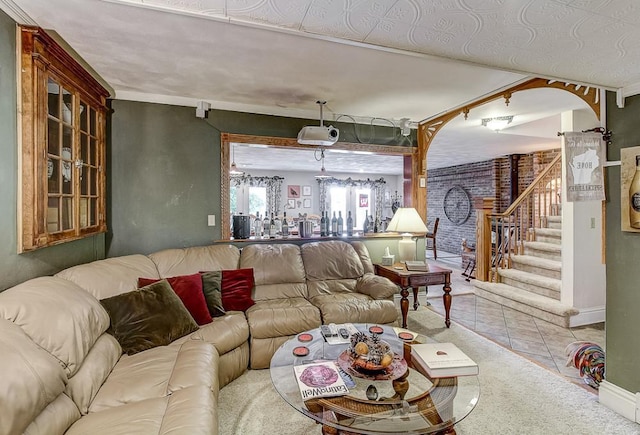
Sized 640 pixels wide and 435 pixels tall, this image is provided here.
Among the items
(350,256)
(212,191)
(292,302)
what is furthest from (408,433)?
(212,191)

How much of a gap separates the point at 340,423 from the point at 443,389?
58 centimetres

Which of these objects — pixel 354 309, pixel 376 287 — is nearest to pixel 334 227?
pixel 376 287

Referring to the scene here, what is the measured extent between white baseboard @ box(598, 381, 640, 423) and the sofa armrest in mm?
1612

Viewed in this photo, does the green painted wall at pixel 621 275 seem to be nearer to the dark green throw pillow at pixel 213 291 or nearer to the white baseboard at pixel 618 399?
the white baseboard at pixel 618 399

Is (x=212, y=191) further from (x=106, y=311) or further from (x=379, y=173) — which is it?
(x=379, y=173)

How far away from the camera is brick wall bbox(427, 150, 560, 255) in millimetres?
7016

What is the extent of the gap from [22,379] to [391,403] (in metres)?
1.48

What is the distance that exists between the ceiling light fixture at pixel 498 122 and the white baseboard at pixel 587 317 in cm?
239

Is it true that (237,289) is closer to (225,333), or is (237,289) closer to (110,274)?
(225,333)

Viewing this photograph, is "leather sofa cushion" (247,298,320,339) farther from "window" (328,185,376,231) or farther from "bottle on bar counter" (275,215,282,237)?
"window" (328,185,376,231)

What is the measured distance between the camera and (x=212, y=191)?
3607 millimetres

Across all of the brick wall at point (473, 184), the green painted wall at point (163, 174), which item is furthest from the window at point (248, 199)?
the green painted wall at point (163, 174)

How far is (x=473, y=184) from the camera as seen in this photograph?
8227 millimetres

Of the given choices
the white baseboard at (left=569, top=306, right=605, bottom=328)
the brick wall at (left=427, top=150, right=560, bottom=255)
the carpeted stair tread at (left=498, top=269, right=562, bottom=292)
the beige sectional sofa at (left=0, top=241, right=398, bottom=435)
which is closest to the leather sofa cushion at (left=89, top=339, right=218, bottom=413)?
the beige sectional sofa at (left=0, top=241, right=398, bottom=435)
